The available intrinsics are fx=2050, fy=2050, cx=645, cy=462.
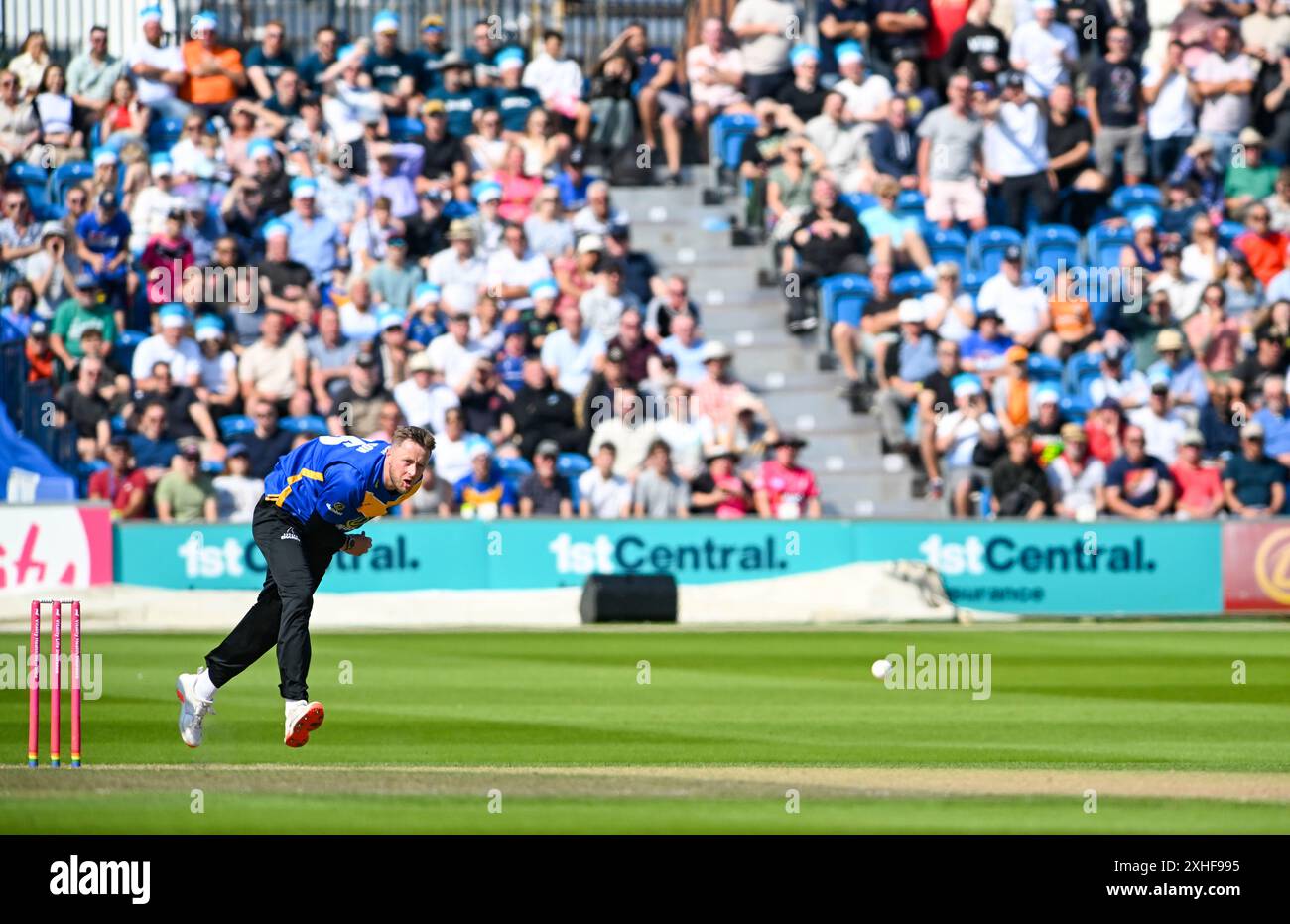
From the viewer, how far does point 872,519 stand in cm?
2592

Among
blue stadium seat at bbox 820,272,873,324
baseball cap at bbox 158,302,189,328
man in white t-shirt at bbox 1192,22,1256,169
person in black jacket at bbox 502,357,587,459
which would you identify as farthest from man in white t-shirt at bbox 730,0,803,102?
baseball cap at bbox 158,302,189,328

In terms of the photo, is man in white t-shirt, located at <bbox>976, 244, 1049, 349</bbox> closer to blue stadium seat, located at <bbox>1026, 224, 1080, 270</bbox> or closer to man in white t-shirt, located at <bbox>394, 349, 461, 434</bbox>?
blue stadium seat, located at <bbox>1026, 224, 1080, 270</bbox>

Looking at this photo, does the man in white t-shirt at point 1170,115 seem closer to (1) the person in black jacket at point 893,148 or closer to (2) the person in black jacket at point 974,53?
(2) the person in black jacket at point 974,53

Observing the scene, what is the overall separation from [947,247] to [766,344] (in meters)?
3.26

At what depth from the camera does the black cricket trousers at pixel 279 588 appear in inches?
469

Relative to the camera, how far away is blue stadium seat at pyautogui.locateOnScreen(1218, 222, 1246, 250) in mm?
30844

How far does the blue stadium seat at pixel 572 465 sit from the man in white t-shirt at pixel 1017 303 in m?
6.54

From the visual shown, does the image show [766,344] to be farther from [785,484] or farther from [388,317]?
[388,317]

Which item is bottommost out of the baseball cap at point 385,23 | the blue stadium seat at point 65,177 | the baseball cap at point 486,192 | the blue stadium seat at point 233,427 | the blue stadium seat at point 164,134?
the blue stadium seat at point 233,427

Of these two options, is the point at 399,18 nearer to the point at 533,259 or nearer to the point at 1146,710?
the point at 533,259

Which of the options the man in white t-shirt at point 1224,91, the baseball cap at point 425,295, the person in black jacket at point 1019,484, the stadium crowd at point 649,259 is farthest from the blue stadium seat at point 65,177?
the man in white t-shirt at point 1224,91

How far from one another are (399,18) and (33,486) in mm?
11101

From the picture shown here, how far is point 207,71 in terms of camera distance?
96.4 ft

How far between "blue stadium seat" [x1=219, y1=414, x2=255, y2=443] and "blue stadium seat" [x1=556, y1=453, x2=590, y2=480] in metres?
3.96
